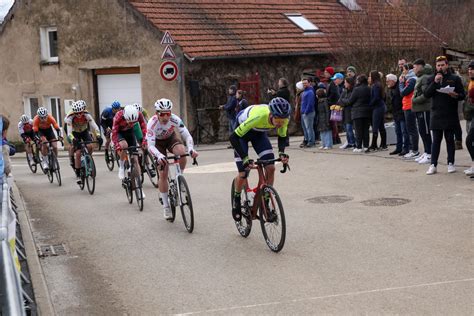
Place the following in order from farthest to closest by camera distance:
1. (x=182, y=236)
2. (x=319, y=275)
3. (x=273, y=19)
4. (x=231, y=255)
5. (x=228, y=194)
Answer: (x=273, y=19)
(x=228, y=194)
(x=182, y=236)
(x=231, y=255)
(x=319, y=275)

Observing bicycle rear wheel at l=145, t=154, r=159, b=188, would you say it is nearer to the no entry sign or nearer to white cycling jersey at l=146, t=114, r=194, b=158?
white cycling jersey at l=146, t=114, r=194, b=158

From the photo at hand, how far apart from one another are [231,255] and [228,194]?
5.07 meters

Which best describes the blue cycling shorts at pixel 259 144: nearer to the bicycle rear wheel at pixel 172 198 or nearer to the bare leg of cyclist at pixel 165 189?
the bicycle rear wheel at pixel 172 198

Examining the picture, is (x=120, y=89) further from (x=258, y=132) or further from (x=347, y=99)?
(x=258, y=132)

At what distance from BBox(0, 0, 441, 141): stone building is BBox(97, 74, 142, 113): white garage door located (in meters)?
0.04

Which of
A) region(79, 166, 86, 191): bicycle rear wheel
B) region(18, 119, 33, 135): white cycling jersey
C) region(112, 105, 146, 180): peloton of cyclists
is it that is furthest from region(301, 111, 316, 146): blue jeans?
region(18, 119, 33, 135): white cycling jersey

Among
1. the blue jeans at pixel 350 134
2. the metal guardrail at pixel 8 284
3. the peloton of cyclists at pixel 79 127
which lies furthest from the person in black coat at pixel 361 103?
the metal guardrail at pixel 8 284

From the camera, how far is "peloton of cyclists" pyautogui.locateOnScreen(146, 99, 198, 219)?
1155cm

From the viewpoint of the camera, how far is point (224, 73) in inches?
1110

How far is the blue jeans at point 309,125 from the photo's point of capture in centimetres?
2045

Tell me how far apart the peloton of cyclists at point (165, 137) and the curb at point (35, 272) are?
1960 millimetres

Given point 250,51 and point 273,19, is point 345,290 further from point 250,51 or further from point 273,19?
point 273,19

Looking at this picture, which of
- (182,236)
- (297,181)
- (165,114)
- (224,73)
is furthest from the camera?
(224,73)

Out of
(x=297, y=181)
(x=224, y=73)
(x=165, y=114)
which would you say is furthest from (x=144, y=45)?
(x=165, y=114)
